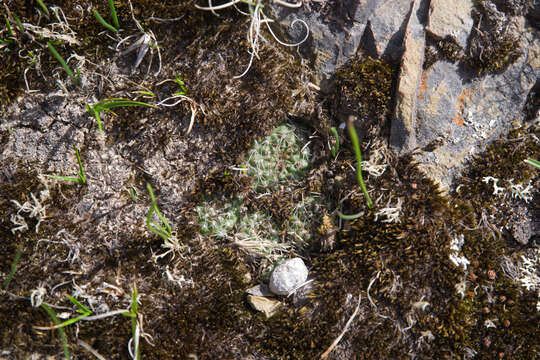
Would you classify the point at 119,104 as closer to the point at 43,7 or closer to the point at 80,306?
the point at 43,7

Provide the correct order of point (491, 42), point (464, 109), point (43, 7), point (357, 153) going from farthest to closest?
point (464, 109), point (491, 42), point (43, 7), point (357, 153)

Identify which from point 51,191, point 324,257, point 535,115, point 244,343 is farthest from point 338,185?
point 51,191

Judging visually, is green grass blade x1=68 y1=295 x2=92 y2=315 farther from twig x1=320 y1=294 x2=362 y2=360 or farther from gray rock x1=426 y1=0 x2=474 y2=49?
gray rock x1=426 y1=0 x2=474 y2=49

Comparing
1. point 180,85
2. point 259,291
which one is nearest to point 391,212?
point 259,291

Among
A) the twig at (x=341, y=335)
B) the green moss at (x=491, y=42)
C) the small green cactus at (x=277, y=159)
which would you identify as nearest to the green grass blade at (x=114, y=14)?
the small green cactus at (x=277, y=159)

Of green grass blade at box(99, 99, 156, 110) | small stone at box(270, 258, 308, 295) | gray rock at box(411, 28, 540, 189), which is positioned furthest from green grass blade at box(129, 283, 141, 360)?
gray rock at box(411, 28, 540, 189)
